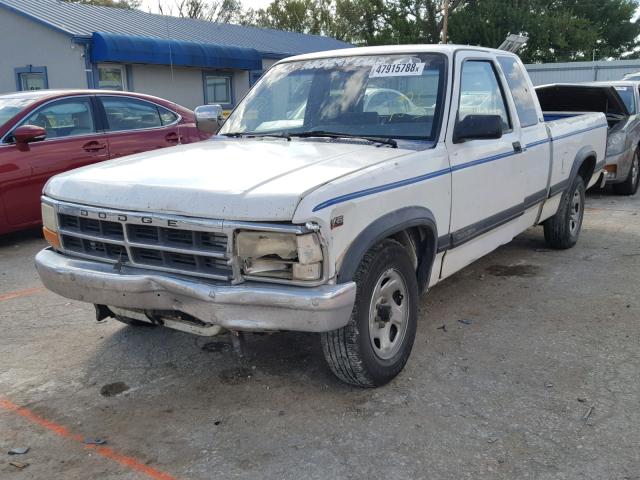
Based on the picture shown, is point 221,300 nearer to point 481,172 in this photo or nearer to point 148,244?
point 148,244

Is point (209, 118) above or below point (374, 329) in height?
above

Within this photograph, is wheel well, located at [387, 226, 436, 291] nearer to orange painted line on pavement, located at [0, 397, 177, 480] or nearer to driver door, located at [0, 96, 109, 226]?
orange painted line on pavement, located at [0, 397, 177, 480]

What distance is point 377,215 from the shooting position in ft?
10.9

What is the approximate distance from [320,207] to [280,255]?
293mm

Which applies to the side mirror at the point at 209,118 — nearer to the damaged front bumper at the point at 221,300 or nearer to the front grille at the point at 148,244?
the front grille at the point at 148,244

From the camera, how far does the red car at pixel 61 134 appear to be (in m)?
6.83

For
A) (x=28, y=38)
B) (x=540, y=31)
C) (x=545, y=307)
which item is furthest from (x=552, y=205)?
(x=540, y=31)

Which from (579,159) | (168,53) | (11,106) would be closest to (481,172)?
(579,159)

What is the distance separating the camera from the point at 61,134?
7.36 metres

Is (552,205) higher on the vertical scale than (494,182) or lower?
lower

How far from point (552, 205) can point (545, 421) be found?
10.4 ft

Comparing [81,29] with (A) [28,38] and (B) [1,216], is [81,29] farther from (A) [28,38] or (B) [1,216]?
(B) [1,216]

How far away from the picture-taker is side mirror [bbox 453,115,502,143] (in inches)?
156

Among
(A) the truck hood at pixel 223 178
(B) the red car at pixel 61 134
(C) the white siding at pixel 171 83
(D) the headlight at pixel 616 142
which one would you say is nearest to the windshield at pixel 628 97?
(D) the headlight at pixel 616 142
